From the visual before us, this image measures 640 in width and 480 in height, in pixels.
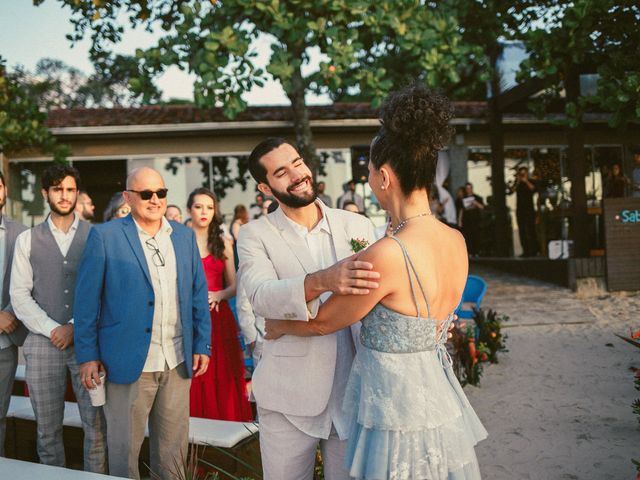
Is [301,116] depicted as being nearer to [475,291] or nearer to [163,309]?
[475,291]

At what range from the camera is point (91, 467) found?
3686mm

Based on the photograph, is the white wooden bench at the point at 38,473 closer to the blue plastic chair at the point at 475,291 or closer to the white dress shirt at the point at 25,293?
the white dress shirt at the point at 25,293

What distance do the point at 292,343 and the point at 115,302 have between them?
1439mm

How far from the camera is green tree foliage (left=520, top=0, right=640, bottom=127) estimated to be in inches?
360

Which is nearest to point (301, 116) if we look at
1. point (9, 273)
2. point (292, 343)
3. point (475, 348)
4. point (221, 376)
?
point (475, 348)

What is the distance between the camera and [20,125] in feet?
43.2

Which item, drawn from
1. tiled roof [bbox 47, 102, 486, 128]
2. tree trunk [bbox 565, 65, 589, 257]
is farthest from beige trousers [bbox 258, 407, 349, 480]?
tiled roof [bbox 47, 102, 486, 128]

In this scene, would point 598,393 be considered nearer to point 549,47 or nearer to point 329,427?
point 329,427

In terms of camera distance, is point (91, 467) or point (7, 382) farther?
point (7, 382)

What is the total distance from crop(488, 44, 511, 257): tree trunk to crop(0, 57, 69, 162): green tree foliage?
391 inches

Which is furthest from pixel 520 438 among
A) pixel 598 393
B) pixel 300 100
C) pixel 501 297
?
pixel 300 100

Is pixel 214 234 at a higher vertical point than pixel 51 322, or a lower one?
higher

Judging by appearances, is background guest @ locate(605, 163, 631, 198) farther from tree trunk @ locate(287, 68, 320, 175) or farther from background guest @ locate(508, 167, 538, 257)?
tree trunk @ locate(287, 68, 320, 175)

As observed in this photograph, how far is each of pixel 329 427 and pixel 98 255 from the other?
1.69 meters
